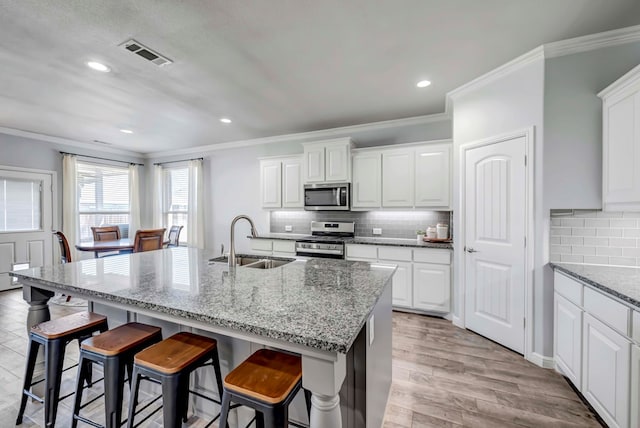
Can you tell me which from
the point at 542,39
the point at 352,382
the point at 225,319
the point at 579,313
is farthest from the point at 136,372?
the point at 542,39

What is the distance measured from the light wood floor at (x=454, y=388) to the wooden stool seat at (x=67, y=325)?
0.61m

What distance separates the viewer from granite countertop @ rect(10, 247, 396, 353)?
1.03 meters

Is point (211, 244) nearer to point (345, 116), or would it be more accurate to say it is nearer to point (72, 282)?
point (345, 116)

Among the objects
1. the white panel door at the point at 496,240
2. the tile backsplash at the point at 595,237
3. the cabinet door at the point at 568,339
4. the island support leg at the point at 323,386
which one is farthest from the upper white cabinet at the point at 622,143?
the island support leg at the point at 323,386

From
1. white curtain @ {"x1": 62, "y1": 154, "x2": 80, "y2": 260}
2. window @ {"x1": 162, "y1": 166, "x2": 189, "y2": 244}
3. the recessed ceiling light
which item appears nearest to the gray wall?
the recessed ceiling light

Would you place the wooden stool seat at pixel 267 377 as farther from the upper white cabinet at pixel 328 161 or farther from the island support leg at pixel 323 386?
the upper white cabinet at pixel 328 161

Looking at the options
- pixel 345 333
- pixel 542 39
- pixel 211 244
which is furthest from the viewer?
pixel 211 244

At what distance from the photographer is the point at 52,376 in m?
1.58

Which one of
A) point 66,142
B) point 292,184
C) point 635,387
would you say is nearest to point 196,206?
point 292,184

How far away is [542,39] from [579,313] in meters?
2.06

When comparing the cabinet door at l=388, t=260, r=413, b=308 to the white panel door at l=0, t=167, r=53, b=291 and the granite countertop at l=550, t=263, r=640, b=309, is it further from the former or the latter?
the white panel door at l=0, t=167, r=53, b=291

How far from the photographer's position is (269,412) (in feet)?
3.43

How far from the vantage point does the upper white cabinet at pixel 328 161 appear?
4035 mm

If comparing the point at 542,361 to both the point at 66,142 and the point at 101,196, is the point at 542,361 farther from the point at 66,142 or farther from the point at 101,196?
the point at 66,142
